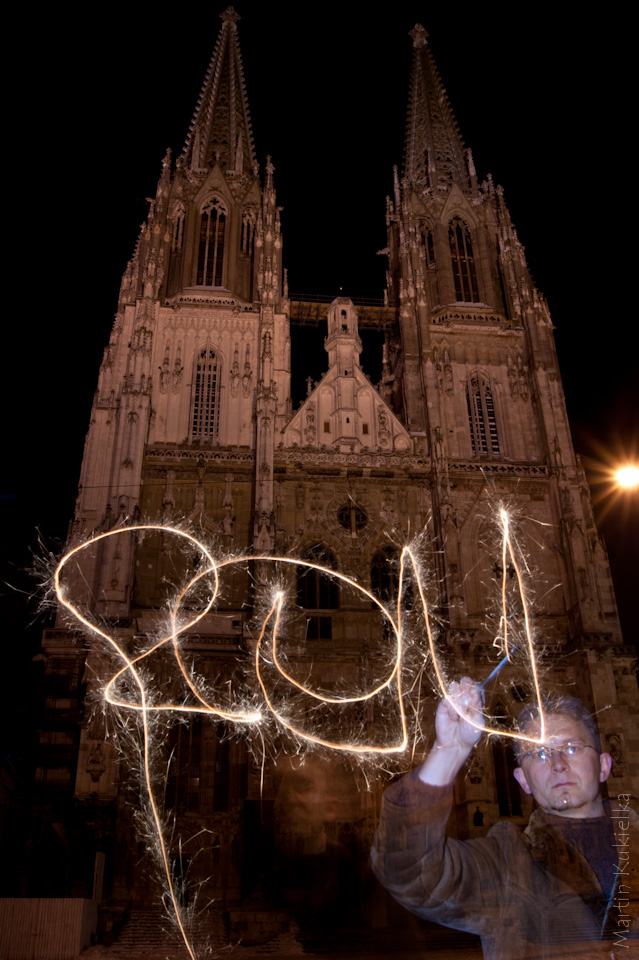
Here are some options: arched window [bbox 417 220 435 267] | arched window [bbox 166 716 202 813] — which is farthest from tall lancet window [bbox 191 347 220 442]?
arched window [bbox 417 220 435 267]

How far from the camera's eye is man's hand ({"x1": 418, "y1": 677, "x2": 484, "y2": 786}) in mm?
4102

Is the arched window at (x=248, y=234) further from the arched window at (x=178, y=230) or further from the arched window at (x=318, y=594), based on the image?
the arched window at (x=318, y=594)

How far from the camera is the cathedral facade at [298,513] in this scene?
882 inches

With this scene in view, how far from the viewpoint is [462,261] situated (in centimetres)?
3688

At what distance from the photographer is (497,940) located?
436 cm

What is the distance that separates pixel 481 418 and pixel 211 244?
591 inches

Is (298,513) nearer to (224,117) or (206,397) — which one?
(206,397)

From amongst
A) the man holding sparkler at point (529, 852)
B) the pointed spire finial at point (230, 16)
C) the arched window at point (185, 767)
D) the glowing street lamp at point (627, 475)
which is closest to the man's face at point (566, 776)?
the man holding sparkler at point (529, 852)

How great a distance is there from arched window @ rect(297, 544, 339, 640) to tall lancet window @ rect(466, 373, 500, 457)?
26.1ft

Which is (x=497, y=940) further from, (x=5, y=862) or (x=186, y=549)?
(x=186, y=549)

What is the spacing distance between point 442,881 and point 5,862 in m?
22.0

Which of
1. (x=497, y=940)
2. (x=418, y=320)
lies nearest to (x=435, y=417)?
(x=418, y=320)

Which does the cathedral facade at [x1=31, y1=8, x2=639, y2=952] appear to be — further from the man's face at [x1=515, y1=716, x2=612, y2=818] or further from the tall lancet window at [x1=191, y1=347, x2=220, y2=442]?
the man's face at [x1=515, y1=716, x2=612, y2=818]

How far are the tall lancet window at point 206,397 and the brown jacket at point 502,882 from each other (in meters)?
26.6
